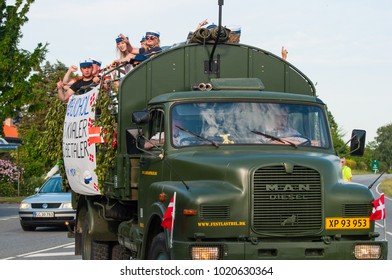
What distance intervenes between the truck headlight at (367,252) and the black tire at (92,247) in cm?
485

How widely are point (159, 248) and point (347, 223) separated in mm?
1821

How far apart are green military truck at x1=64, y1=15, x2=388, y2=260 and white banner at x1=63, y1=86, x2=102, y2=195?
11 cm

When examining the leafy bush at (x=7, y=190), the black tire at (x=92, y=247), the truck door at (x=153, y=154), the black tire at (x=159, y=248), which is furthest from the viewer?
the leafy bush at (x=7, y=190)

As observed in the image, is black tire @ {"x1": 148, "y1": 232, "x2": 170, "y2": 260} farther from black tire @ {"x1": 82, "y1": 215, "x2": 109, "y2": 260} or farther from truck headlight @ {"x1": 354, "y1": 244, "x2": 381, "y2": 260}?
black tire @ {"x1": 82, "y1": 215, "x2": 109, "y2": 260}

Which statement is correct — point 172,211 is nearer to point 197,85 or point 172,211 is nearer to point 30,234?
point 197,85

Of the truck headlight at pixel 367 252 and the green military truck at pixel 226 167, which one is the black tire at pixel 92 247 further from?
the truck headlight at pixel 367 252

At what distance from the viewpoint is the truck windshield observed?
982cm

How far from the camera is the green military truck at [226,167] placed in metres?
8.83

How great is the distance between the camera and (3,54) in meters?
42.0

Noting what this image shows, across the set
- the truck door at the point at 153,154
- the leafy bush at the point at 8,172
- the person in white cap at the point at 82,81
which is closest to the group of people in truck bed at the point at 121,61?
the person in white cap at the point at 82,81

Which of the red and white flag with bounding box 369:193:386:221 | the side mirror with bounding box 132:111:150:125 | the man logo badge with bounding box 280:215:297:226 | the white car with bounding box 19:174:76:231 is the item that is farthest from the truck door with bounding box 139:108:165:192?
the white car with bounding box 19:174:76:231

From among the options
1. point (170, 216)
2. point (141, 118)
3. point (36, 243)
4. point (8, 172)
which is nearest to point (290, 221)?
point (170, 216)
